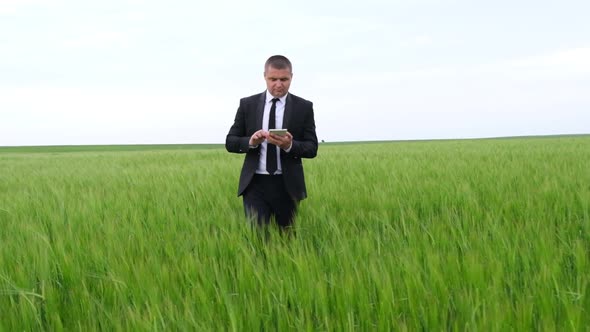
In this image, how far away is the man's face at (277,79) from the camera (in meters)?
2.60

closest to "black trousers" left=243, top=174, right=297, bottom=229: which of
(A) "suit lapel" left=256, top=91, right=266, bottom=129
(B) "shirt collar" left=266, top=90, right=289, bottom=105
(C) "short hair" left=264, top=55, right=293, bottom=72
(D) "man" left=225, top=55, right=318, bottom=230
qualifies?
(D) "man" left=225, top=55, right=318, bottom=230

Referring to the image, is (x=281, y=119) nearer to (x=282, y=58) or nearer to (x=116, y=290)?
(x=282, y=58)

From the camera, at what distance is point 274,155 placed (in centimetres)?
277

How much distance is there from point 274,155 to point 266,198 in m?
0.29

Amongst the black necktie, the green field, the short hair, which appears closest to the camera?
the green field

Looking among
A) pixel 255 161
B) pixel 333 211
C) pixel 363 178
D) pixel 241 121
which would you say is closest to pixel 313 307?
pixel 255 161

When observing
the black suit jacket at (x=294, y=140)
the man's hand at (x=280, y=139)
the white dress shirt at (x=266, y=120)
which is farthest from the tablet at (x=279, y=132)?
the white dress shirt at (x=266, y=120)

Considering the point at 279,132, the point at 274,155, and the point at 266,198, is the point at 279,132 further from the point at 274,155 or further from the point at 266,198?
the point at 266,198

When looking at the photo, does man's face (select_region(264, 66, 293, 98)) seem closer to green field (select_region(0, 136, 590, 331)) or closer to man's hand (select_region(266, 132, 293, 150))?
man's hand (select_region(266, 132, 293, 150))

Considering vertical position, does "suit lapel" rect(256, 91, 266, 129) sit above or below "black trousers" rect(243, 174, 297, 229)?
above

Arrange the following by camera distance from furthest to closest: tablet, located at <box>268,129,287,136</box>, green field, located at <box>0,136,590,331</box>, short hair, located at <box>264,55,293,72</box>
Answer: short hair, located at <box>264,55,293,72</box>
tablet, located at <box>268,129,287,136</box>
green field, located at <box>0,136,590,331</box>

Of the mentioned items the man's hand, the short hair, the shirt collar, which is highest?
the short hair

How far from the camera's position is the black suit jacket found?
277cm

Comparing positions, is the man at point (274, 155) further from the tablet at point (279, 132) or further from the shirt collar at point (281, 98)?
the tablet at point (279, 132)
